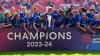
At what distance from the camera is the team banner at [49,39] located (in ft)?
42.0

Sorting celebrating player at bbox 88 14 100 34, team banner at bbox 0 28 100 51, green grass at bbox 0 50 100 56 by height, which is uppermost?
celebrating player at bbox 88 14 100 34

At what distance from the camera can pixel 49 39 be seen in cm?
A: 1291

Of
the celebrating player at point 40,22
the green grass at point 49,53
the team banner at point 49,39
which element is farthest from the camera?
the celebrating player at point 40,22

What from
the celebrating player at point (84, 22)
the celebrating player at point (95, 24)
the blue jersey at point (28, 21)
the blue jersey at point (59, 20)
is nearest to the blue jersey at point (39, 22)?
the blue jersey at point (28, 21)

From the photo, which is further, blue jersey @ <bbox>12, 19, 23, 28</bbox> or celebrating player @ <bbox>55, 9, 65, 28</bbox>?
celebrating player @ <bbox>55, 9, 65, 28</bbox>

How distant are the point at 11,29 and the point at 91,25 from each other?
3.18 meters

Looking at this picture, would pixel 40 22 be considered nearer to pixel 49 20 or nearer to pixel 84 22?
pixel 49 20

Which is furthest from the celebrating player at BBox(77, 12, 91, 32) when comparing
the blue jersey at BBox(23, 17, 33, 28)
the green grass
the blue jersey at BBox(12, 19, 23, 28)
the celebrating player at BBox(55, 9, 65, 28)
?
the blue jersey at BBox(12, 19, 23, 28)

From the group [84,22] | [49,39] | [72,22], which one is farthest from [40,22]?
[84,22]

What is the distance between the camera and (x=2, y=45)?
12.9 meters

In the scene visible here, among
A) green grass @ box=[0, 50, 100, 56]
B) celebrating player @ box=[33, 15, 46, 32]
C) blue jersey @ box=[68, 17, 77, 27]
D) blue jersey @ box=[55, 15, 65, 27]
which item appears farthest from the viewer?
blue jersey @ box=[55, 15, 65, 27]

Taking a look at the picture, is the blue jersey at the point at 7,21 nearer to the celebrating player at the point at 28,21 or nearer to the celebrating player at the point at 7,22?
the celebrating player at the point at 7,22

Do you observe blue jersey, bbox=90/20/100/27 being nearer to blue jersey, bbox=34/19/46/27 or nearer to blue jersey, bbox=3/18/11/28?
blue jersey, bbox=34/19/46/27

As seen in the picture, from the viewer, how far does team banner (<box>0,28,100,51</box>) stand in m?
12.8
